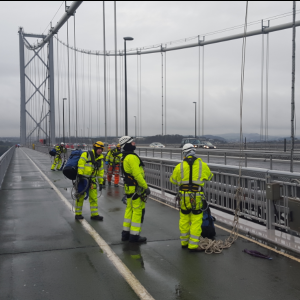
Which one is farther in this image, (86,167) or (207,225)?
(86,167)

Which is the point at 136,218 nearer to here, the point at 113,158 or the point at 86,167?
the point at 86,167

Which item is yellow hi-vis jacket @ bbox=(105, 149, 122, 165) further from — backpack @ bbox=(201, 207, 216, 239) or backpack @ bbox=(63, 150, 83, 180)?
backpack @ bbox=(201, 207, 216, 239)

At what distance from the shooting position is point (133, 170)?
601 centimetres

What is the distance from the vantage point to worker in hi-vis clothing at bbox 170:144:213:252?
18.4 feet

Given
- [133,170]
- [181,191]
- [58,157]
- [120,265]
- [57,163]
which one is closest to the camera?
[120,265]

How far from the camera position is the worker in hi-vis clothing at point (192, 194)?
5617mm

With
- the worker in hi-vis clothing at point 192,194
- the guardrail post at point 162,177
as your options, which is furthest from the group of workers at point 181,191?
the guardrail post at point 162,177

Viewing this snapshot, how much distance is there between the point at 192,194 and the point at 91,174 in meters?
2.85

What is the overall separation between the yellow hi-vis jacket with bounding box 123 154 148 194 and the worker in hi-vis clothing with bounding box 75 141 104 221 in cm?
188

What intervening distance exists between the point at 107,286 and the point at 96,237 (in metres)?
2.26

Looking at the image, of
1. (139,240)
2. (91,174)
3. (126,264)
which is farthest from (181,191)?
(91,174)

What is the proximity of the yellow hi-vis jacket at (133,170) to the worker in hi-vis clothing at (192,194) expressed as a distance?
1.89ft

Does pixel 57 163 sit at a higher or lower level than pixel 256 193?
lower

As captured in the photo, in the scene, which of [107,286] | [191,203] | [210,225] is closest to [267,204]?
[210,225]
